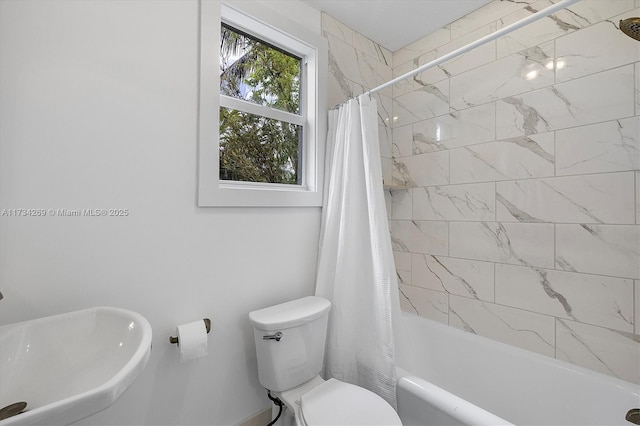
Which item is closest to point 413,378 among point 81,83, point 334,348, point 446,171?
point 334,348

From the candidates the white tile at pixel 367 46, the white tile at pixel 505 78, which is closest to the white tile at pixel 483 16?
the white tile at pixel 505 78

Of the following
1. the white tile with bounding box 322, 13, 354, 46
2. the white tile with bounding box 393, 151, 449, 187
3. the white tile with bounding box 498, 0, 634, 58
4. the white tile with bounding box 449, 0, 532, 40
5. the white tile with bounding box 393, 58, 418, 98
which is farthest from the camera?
the white tile with bounding box 393, 58, 418, 98

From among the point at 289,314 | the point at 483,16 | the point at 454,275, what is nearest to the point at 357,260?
the point at 289,314

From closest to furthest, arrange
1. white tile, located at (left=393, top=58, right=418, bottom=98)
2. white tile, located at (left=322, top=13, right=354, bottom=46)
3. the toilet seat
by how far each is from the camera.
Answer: the toilet seat, white tile, located at (left=322, top=13, right=354, bottom=46), white tile, located at (left=393, top=58, right=418, bottom=98)

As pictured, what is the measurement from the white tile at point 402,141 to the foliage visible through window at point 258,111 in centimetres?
83

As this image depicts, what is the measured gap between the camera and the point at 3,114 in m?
0.96

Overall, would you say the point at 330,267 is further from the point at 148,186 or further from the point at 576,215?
the point at 576,215

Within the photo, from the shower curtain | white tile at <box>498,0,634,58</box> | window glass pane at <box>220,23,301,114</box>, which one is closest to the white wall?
window glass pane at <box>220,23,301,114</box>

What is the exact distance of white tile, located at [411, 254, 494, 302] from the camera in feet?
5.92

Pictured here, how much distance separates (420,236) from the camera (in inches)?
83.8

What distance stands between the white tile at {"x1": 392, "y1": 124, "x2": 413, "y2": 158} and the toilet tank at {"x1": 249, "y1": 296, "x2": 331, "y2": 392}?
135 cm

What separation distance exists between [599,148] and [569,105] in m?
0.26

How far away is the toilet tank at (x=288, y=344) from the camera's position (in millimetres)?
1320

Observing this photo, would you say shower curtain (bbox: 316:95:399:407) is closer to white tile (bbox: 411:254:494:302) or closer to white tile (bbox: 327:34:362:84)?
white tile (bbox: 327:34:362:84)
